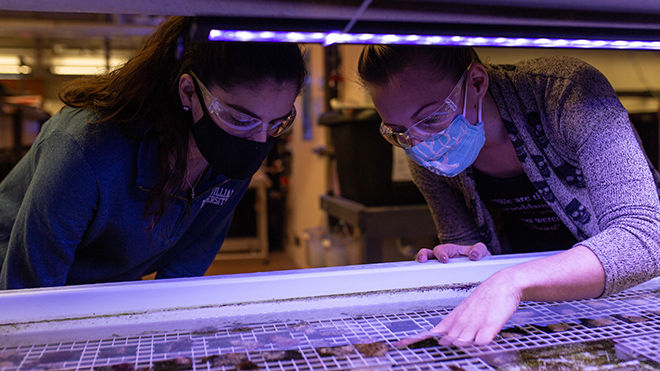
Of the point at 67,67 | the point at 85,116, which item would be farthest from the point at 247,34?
the point at 67,67

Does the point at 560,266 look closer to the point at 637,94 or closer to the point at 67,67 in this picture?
the point at 637,94

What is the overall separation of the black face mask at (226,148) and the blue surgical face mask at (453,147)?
A: 0.37 meters

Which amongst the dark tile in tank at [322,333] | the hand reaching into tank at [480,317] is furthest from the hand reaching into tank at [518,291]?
the dark tile in tank at [322,333]

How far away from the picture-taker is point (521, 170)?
120 centimetres

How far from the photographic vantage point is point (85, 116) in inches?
39.5

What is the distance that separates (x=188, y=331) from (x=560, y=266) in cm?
64

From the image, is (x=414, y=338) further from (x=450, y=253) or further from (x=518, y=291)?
(x=450, y=253)

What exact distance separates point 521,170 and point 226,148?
2.47 feet

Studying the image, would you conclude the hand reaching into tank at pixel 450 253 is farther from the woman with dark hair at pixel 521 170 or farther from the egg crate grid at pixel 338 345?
the egg crate grid at pixel 338 345

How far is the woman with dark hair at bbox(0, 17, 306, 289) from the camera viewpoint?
37.2 inches

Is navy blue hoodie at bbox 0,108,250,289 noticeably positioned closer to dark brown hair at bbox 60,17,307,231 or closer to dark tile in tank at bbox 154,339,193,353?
dark brown hair at bbox 60,17,307,231

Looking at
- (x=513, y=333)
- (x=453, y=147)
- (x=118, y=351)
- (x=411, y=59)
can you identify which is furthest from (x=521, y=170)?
(x=118, y=351)

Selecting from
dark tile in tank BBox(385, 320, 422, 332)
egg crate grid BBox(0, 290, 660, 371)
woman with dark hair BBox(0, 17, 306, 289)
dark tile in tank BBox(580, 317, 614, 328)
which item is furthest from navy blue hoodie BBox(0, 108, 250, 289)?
dark tile in tank BBox(580, 317, 614, 328)

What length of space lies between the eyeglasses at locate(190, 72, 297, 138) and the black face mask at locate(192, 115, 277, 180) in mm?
15
